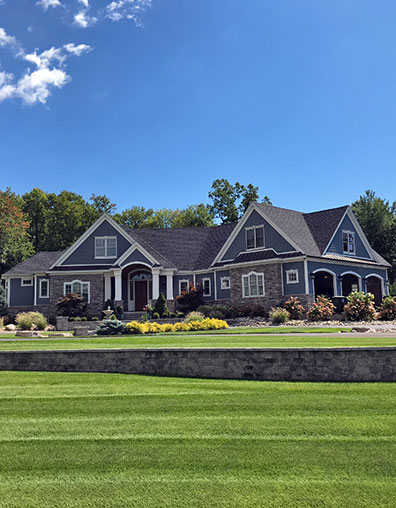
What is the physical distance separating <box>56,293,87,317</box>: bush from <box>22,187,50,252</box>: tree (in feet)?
86.4

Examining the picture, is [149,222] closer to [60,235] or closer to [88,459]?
[60,235]

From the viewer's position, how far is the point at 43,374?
10.3 meters

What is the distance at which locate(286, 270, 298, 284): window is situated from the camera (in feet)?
94.9

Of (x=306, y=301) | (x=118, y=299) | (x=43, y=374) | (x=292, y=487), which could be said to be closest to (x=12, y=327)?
(x=118, y=299)

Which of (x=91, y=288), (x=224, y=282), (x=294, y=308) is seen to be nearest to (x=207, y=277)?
(x=224, y=282)

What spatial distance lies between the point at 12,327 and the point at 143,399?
73.9 feet

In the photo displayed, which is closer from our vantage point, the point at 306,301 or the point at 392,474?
the point at 392,474

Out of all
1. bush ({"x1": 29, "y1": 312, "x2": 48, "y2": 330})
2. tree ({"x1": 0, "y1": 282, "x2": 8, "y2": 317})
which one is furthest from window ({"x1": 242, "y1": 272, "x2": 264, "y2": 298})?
tree ({"x1": 0, "y1": 282, "x2": 8, "y2": 317})

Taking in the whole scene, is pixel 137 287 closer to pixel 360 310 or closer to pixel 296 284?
pixel 296 284

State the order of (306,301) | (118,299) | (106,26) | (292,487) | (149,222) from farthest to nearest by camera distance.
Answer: (149,222) → (118,299) → (306,301) → (106,26) → (292,487)

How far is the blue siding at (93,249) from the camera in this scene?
3500 centimetres

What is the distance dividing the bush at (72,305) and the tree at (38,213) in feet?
86.4

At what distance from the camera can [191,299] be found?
105 ft

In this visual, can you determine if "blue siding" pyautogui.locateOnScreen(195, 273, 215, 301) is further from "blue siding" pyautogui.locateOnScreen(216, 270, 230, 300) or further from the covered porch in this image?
the covered porch
